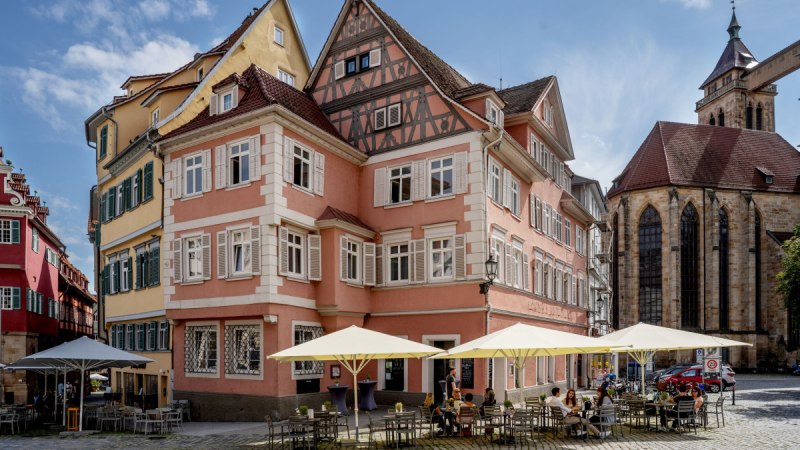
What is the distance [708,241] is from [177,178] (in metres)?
49.6

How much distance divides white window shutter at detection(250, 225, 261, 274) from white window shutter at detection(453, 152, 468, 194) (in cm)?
662

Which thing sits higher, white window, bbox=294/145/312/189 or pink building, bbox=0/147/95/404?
white window, bbox=294/145/312/189

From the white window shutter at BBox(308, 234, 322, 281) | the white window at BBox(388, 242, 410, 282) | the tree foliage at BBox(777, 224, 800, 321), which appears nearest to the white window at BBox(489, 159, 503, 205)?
the white window at BBox(388, 242, 410, 282)

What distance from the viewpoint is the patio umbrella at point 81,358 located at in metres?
20.0

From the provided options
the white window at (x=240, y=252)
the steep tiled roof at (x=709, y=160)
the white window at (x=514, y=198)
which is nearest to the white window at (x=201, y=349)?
the white window at (x=240, y=252)

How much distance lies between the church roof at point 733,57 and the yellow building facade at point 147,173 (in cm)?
6680

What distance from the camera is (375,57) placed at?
26.5 m

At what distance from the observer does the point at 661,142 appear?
6556 cm

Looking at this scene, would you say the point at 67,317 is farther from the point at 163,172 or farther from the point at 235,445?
the point at 235,445

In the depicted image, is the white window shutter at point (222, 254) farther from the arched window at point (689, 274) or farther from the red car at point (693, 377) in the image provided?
the arched window at point (689, 274)

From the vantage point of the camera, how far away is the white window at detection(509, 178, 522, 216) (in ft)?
88.8

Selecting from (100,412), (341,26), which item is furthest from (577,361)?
(100,412)

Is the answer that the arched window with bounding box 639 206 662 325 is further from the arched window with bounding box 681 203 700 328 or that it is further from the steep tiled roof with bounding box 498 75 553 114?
the steep tiled roof with bounding box 498 75 553 114

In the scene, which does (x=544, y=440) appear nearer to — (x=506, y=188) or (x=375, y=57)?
(x=506, y=188)
